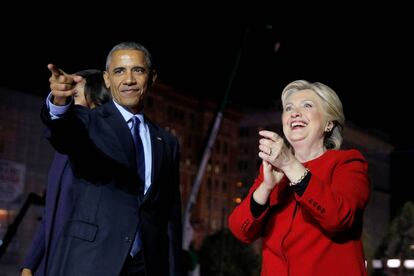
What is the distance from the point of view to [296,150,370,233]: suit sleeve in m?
2.17

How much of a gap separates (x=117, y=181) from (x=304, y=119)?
2.68 feet

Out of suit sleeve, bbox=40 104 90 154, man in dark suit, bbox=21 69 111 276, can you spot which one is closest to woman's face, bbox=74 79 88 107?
man in dark suit, bbox=21 69 111 276

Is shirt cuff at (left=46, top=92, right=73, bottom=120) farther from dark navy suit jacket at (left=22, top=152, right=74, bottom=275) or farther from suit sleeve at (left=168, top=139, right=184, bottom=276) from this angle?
suit sleeve at (left=168, top=139, right=184, bottom=276)

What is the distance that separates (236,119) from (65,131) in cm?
4414

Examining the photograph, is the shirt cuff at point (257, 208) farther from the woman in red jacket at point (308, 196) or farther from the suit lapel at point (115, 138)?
the suit lapel at point (115, 138)

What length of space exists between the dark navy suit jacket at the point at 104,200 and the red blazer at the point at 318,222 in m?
0.43

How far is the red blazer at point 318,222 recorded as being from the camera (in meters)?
2.18

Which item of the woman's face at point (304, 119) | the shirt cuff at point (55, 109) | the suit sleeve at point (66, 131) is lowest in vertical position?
the suit sleeve at point (66, 131)

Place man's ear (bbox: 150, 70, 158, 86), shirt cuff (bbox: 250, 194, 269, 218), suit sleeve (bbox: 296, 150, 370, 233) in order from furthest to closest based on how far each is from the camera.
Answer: man's ear (bbox: 150, 70, 158, 86) < shirt cuff (bbox: 250, 194, 269, 218) < suit sleeve (bbox: 296, 150, 370, 233)

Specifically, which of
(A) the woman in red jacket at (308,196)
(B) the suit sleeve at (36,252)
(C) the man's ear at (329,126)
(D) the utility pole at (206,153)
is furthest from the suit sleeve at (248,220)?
(D) the utility pole at (206,153)

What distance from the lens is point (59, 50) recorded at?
1252 centimetres

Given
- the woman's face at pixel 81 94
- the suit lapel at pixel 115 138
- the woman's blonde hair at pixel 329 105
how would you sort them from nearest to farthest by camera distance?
the woman's blonde hair at pixel 329 105, the suit lapel at pixel 115 138, the woman's face at pixel 81 94

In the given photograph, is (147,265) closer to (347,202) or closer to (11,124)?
(347,202)

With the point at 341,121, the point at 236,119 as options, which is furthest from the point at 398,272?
the point at 236,119
